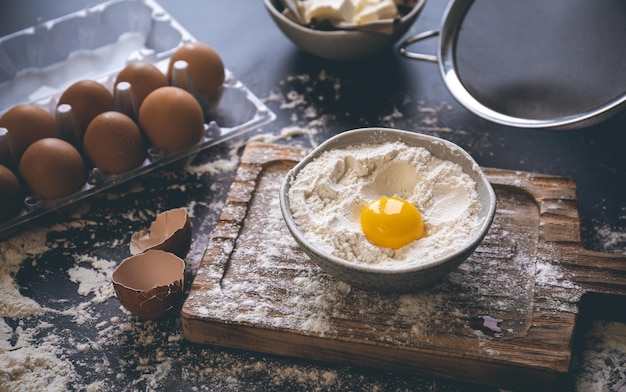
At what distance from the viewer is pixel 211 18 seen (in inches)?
82.9

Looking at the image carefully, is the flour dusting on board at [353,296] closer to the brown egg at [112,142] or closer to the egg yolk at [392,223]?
the egg yolk at [392,223]

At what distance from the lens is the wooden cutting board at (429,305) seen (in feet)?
3.75

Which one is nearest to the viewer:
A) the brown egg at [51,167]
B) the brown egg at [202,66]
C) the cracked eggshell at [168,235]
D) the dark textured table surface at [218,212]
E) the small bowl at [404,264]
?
the small bowl at [404,264]

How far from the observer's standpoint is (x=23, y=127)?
1.51 metres

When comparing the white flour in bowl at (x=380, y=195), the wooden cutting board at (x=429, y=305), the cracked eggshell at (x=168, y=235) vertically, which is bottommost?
the wooden cutting board at (x=429, y=305)

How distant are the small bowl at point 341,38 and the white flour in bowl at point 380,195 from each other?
46 centimetres

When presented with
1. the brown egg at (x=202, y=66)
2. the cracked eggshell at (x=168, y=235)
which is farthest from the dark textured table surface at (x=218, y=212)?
the brown egg at (x=202, y=66)

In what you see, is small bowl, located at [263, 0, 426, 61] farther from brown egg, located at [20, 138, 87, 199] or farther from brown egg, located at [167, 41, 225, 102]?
brown egg, located at [20, 138, 87, 199]

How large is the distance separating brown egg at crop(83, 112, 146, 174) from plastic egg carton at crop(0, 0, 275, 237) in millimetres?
241

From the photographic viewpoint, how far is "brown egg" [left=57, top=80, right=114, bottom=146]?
61.9 inches

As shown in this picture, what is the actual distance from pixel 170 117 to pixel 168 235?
0.31m

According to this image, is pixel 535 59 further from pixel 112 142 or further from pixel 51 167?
pixel 51 167

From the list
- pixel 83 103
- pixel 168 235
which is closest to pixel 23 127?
pixel 83 103

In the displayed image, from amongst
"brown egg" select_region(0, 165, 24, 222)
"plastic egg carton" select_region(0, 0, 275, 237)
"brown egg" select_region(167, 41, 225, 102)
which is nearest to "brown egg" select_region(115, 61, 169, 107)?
"brown egg" select_region(167, 41, 225, 102)
